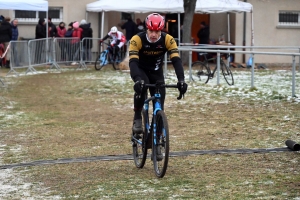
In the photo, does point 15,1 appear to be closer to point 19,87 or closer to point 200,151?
point 19,87

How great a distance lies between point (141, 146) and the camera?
28.1 ft

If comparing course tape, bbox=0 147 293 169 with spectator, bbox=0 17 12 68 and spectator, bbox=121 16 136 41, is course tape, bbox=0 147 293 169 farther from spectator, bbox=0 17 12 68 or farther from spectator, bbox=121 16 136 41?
spectator, bbox=121 16 136 41

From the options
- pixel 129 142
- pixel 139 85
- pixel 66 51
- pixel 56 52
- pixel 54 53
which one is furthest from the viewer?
pixel 66 51

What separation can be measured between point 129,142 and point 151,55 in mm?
2570

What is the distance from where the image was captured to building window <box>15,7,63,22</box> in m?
30.8

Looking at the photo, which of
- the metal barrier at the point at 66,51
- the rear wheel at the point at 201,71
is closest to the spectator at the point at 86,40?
the metal barrier at the point at 66,51

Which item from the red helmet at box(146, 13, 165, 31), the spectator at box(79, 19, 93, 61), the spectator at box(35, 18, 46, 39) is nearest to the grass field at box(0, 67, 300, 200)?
the red helmet at box(146, 13, 165, 31)

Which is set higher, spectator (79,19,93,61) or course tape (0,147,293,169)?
spectator (79,19,93,61)

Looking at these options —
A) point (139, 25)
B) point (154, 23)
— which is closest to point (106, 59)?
point (139, 25)

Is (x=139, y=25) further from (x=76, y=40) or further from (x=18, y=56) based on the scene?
(x=18, y=56)

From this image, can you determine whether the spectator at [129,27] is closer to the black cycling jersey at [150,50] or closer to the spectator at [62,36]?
the spectator at [62,36]

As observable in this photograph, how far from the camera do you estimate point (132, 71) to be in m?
8.05

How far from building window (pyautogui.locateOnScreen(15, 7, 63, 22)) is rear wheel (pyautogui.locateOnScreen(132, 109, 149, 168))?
22833 mm

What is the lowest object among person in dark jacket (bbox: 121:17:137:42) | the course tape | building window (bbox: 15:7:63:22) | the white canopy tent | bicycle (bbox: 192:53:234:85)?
the course tape
